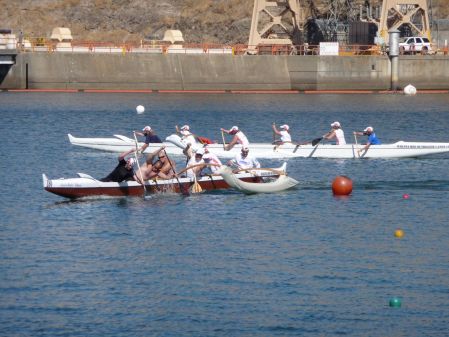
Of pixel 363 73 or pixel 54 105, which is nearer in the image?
pixel 54 105

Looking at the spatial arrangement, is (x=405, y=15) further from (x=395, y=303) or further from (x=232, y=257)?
(x=395, y=303)

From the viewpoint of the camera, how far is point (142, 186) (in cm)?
3578

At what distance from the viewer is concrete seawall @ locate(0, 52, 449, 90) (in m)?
87.4

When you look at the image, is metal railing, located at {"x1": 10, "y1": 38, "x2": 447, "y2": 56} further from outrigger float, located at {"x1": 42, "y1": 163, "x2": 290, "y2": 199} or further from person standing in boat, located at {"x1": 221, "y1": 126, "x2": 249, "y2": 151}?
outrigger float, located at {"x1": 42, "y1": 163, "x2": 290, "y2": 199}

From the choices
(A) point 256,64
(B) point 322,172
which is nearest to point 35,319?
(B) point 322,172

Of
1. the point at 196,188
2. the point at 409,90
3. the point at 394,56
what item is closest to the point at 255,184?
the point at 196,188

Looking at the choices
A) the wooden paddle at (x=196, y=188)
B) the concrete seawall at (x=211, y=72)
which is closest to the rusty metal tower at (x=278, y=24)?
the concrete seawall at (x=211, y=72)

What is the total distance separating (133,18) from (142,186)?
2967 inches

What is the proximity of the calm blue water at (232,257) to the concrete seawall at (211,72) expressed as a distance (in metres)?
38.9

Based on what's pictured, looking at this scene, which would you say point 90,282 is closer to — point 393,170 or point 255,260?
point 255,260

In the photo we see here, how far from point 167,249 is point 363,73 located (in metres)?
61.3

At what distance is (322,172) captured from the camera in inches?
1724

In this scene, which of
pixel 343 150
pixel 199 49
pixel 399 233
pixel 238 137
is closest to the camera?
pixel 399 233

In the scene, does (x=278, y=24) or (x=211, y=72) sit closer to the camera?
(x=211, y=72)
